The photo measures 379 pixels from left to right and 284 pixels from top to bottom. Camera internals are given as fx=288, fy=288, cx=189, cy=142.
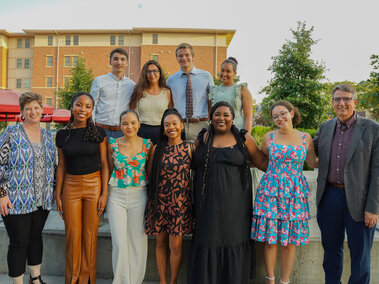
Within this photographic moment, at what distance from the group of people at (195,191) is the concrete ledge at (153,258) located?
53 cm

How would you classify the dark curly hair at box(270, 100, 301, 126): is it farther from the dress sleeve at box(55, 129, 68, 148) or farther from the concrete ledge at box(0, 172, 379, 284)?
the dress sleeve at box(55, 129, 68, 148)

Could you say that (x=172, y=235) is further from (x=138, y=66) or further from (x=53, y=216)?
(x=138, y=66)

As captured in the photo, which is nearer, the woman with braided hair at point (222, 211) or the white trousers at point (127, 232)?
the woman with braided hair at point (222, 211)

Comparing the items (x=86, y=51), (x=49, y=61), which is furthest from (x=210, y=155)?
(x=49, y=61)

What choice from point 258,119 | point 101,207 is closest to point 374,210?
point 101,207

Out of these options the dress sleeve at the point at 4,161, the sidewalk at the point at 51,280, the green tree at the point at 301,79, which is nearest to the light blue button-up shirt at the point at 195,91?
the dress sleeve at the point at 4,161

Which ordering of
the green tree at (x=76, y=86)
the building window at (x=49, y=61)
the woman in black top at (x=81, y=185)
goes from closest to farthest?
the woman in black top at (x=81, y=185), the green tree at (x=76, y=86), the building window at (x=49, y=61)

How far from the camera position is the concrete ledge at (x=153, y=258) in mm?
3590

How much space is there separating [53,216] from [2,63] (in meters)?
44.7

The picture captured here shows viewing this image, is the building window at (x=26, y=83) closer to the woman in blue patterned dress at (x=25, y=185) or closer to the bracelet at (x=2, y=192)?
the woman in blue patterned dress at (x=25, y=185)

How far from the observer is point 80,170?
303cm

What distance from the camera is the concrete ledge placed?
3.59m

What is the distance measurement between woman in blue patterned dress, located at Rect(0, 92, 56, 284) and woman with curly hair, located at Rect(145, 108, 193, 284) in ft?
3.79

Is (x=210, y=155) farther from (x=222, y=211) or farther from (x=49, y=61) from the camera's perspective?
(x=49, y=61)
